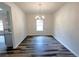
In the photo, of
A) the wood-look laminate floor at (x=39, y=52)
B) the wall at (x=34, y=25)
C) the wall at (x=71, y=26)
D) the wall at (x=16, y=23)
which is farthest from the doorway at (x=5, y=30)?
the wall at (x=34, y=25)

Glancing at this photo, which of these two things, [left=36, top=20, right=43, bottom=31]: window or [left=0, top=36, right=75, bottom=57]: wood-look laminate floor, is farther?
[left=36, top=20, right=43, bottom=31]: window

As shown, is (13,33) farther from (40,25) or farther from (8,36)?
(40,25)

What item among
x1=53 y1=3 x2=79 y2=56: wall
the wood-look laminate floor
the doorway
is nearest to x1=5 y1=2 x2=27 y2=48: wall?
the doorway

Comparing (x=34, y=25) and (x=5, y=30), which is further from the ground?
(x=34, y=25)

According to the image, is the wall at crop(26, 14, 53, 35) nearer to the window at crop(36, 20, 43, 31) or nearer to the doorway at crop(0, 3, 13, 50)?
the window at crop(36, 20, 43, 31)

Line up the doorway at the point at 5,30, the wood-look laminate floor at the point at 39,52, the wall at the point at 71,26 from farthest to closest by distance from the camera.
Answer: the doorway at the point at 5,30
the wood-look laminate floor at the point at 39,52
the wall at the point at 71,26

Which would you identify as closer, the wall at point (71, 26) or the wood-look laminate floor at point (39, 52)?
the wall at point (71, 26)

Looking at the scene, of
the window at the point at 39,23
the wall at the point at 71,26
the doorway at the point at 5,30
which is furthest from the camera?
the window at the point at 39,23

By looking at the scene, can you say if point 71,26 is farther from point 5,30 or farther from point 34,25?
point 34,25

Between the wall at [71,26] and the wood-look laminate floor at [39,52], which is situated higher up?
the wall at [71,26]

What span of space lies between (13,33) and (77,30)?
2264 millimetres

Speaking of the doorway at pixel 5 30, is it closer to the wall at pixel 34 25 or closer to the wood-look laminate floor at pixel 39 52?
the wood-look laminate floor at pixel 39 52

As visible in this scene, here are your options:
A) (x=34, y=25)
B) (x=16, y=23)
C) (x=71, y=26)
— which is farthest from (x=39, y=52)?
(x=34, y=25)

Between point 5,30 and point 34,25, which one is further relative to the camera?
point 34,25
